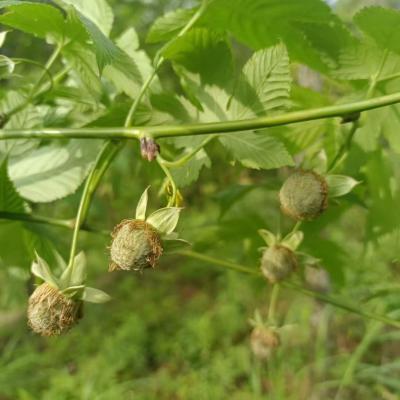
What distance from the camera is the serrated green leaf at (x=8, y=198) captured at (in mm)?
718

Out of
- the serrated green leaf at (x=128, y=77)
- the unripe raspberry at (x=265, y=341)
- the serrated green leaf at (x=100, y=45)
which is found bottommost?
the unripe raspberry at (x=265, y=341)

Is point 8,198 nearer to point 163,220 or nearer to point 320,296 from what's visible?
point 163,220

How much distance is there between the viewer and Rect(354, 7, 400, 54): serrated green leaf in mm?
610

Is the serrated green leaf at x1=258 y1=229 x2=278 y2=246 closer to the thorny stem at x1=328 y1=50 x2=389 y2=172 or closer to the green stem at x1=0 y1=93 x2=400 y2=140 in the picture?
the thorny stem at x1=328 y1=50 x2=389 y2=172

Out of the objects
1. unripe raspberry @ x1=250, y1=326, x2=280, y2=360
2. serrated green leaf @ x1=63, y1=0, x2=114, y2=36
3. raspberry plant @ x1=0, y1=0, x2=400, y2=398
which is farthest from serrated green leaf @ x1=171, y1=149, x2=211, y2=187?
unripe raspberry @ x1=250, y1=326, x2=280, y2=360

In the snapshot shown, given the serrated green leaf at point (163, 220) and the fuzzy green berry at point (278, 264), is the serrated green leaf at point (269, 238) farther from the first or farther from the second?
the serrated green leaf at point (163, 220)

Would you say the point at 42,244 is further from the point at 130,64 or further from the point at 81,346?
the point at 81,346

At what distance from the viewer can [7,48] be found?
8.83ft

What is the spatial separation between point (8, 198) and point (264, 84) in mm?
375

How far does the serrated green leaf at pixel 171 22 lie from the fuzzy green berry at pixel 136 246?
0.25m

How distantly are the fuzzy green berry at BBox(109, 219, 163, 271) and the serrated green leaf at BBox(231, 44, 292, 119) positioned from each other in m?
0.18

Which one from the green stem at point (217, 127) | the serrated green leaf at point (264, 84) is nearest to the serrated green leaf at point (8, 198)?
the green stem at point (217, 127)

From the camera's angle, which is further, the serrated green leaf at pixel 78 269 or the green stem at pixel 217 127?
the serrated green leaf at pixel 78 269

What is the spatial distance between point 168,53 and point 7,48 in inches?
91.8
